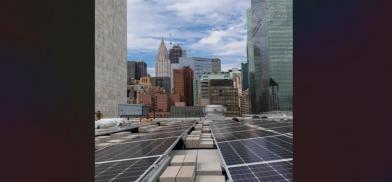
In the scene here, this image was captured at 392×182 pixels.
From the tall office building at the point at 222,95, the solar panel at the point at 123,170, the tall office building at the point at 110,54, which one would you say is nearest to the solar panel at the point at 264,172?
the solar panel at the point at 123,170

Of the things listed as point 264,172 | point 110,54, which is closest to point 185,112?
point 110,54

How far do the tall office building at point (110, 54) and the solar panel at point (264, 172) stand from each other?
214 ft

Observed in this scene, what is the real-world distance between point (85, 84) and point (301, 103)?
312cm

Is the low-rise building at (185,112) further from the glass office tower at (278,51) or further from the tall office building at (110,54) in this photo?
the tall office building at (110,54)

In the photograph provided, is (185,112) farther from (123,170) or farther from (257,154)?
(123,170)

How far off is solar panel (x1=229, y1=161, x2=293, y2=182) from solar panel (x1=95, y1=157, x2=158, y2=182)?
14.5ft

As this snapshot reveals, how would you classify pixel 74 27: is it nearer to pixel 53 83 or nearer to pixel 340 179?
pixel 53 83

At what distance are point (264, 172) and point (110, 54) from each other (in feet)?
269

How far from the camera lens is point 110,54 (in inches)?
3570

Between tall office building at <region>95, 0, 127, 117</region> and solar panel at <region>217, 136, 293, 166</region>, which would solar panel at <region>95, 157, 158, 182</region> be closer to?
solar panel at <region>217, 136, 293, 166</region>

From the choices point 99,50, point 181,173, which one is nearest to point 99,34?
point 99,50

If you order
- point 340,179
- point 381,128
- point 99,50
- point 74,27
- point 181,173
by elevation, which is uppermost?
point 99,50

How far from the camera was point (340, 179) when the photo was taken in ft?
10.2

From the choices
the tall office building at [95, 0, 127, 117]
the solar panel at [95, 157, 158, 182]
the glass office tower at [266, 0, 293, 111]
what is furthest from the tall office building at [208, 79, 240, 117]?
the solar panel at [95, 157, 158, 182]
